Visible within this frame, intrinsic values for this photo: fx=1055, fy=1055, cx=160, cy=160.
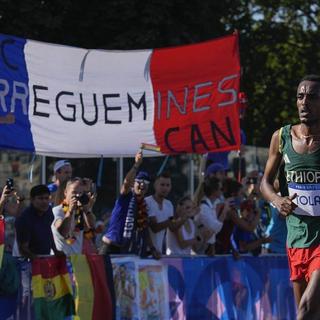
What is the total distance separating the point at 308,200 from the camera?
7652 millimetres

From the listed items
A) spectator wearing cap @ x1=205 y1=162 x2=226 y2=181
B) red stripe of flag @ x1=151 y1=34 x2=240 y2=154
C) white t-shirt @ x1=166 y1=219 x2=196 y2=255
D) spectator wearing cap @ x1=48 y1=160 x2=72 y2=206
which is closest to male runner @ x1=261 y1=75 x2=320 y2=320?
red stripe of flag @ x1=151 y1=34 x2=240 y2=154

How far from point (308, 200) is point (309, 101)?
0.72 metres

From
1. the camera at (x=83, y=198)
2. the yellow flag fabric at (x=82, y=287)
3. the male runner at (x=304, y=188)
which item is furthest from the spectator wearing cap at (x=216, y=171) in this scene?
the male runner at (x=304, y=188)

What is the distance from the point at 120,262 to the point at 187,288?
3.59 feet

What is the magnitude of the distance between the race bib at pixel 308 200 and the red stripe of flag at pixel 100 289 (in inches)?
135

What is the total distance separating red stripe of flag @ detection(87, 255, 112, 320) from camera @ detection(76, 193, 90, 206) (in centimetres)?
54

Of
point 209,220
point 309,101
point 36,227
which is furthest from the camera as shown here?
point 209,220

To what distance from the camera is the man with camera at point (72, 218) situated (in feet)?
34.7

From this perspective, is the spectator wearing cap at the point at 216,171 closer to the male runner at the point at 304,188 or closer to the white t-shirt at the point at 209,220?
the white t-shirt at the point at 209,220

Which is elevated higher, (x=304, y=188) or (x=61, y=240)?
(x=304, y=188)

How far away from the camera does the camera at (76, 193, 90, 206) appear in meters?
10.5

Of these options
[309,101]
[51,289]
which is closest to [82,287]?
[51,289]

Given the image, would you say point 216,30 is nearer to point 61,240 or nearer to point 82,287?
point 61,240

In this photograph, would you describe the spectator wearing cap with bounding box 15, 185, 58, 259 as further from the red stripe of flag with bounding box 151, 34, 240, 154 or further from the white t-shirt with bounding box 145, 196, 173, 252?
the red stripe of flag with bounding box 151, 34, 240, 154
